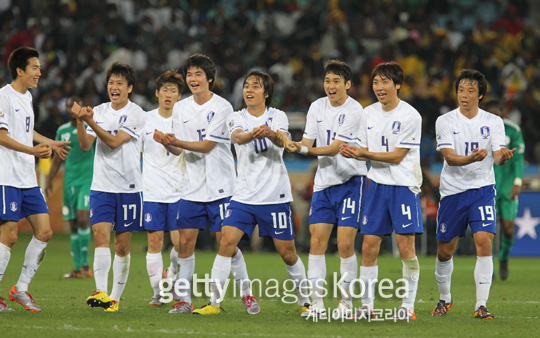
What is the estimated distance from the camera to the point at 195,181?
789cm

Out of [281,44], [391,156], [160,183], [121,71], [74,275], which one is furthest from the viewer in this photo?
[281,44]

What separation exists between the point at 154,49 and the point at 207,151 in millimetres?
14323

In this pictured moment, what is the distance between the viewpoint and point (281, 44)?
72.2 ft

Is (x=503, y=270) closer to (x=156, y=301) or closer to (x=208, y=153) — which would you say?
(x=156, y=301)

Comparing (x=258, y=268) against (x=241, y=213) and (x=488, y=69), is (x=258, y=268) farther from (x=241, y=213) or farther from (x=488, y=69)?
(x=488, y=69)

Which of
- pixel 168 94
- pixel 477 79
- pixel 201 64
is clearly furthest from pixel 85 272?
pixel 477 79

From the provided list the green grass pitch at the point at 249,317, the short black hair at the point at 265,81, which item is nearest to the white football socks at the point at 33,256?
the green grass pitch at the point at 249,317

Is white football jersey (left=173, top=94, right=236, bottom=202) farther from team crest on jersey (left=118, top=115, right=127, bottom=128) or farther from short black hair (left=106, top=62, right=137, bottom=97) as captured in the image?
short black hair (left=106, top=62, right=137, bottom=97)

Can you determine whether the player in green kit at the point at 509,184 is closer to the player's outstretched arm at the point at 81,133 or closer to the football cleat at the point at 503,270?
the football cleat at the point at 503,270

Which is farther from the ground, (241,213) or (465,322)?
(241,213)

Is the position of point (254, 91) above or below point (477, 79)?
below

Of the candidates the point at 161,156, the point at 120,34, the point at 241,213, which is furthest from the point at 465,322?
the point at 120,34

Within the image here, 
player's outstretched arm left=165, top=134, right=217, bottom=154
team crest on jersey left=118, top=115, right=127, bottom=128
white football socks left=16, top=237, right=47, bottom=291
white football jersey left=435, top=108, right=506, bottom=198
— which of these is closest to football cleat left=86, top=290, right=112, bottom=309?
white football socks left=16, top=237, right=47, bottom=291

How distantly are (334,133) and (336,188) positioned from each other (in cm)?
59
